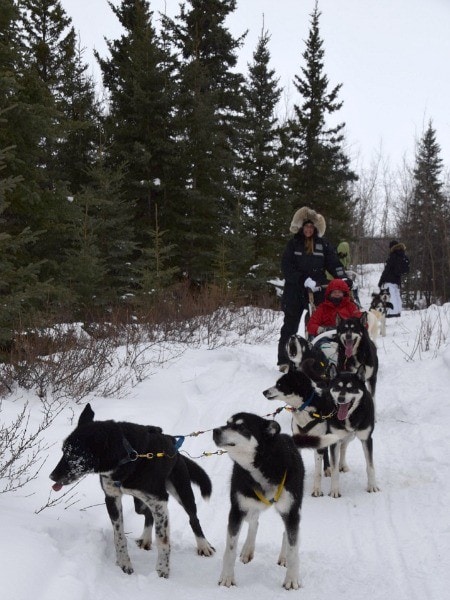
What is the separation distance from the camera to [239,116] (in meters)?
20.0

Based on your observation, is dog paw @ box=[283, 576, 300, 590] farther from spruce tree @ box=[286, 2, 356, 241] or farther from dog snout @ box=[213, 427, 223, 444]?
spruce tree @ box=[286, 2, 356, 241]

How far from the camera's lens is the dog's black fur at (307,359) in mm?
4906

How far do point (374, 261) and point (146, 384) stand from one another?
40238 mm

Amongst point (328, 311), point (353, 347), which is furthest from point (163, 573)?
point (328, 311)

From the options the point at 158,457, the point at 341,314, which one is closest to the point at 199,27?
the point at 341,314

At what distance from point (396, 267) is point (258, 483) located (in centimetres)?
1170

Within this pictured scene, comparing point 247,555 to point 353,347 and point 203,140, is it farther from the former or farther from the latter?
point 203,140

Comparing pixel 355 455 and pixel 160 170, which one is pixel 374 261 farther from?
pixel 355 455

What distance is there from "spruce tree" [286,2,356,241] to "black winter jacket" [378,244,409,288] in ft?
28.4

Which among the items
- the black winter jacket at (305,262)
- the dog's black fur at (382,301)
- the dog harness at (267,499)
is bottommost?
the dog harness at (267,499)

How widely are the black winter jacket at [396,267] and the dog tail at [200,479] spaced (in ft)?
36.6

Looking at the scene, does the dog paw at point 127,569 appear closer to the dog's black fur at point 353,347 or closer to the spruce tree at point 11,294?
the dog's black fur at point 353,347

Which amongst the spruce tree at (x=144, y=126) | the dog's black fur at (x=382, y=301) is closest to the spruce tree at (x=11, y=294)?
the dog's black fur at (x=382, y=301)

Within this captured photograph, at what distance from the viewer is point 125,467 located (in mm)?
2760
